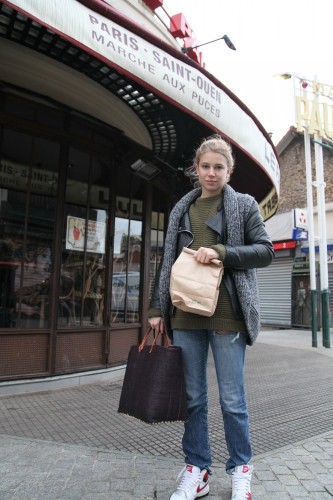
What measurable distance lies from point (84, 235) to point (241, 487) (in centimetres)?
392

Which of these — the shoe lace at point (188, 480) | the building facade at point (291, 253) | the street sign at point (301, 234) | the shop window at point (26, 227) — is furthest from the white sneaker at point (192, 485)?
the building facade at point (291, 253)

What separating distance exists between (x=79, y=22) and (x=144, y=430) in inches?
132

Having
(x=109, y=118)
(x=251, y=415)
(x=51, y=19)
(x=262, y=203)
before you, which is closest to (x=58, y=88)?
(x=109, y=118)

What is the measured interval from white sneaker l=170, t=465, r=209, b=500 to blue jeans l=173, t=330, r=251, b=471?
4 centimetres

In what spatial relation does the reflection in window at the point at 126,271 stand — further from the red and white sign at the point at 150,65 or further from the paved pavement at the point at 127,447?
the red and white sign at the point at 150,65

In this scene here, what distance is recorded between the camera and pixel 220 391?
252 centimetres

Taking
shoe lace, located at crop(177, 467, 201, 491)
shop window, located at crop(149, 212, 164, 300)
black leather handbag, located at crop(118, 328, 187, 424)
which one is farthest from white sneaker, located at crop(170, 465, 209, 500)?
shop window, located at crop(149, 212, 164, 300)

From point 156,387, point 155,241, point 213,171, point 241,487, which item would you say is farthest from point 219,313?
point 155,241

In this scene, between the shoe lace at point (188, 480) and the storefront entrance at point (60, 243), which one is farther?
the storefront entrance at point (60, 243)

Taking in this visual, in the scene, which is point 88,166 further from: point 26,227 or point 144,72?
point 144,72

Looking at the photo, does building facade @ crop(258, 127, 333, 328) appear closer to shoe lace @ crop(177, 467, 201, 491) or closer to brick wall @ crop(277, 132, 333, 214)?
brick wall @ crop(277, 132, 333, 214)

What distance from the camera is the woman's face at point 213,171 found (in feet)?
8.66

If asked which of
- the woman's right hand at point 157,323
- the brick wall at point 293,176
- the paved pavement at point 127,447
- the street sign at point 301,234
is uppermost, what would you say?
the brick wall at point 293,176

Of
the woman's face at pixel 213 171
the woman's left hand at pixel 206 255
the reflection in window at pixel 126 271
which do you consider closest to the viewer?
the woman's left hand at pixel 206 255
